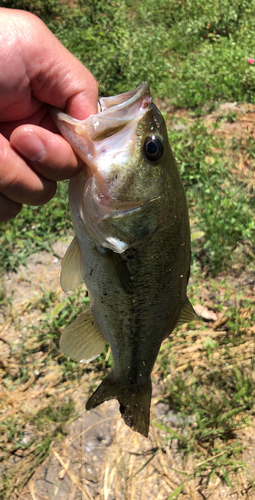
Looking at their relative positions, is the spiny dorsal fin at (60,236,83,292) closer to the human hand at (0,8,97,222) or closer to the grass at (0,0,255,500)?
the human hand at (0,8,97,222)

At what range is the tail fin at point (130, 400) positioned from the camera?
1.91 meters

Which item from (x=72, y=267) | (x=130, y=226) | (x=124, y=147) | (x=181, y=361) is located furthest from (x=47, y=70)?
(x=181, y=361)

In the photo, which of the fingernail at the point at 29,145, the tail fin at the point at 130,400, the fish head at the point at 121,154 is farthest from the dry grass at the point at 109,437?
the fingernail at the point at 29,145

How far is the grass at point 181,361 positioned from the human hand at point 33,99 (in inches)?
66.1

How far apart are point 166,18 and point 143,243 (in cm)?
802

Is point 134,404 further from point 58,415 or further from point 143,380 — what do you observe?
point 58,415

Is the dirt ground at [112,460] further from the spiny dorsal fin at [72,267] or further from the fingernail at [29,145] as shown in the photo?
the fingernail at [29,145]

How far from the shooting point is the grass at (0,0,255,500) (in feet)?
7.92

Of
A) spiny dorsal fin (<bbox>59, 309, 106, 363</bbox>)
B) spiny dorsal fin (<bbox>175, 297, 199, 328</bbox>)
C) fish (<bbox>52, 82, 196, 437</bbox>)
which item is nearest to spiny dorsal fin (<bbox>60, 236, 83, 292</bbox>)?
fish (<bbox>52, 82, 196, 437</bbox>)

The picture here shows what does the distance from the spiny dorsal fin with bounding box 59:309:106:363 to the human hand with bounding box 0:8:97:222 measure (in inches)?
26.3

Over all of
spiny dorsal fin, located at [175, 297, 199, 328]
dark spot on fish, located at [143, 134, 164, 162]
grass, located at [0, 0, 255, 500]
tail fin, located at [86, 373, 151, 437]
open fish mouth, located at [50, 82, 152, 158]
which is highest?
open fish mouth, located at [50, 82, 152, 158]

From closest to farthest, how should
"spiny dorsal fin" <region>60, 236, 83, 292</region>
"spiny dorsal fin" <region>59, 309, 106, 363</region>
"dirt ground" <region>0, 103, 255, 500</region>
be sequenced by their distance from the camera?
1. "spiny dorsal fin" <region>60, 236, 83, 292</region>
2. "spiny dorsal fin" <region>59, 309, 106, 363</region>
3. "dirt ground" <region>0, 103, 255, 500</region>

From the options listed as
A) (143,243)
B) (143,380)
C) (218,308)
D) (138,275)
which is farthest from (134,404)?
(218,308)

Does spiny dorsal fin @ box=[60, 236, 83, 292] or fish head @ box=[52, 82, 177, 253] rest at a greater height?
fish head @ box=[52, 82, 177, 253]
